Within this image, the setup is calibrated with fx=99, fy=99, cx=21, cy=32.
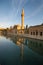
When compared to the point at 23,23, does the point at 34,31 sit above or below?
below

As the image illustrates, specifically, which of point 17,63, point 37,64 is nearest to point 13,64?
→ point 17,63

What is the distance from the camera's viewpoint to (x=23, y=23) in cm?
4959

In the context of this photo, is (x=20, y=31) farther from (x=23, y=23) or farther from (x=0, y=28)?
(x=0, y=28)

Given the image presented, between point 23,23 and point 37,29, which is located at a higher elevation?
point 23,23

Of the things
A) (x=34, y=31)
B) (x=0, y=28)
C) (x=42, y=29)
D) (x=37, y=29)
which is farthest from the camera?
(x=0, y=28)

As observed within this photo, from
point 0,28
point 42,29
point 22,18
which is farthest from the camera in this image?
point 0,28

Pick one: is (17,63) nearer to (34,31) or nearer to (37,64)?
(37,64)

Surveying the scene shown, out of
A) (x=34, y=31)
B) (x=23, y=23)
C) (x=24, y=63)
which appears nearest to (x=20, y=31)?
(x=23, y=23)

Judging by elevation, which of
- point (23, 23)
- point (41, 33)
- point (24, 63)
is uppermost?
point (23, 23)

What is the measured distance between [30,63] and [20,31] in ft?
139

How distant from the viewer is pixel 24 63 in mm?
7398

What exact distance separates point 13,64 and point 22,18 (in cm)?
4330

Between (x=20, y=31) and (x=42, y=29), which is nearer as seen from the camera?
(x=42, y=29)

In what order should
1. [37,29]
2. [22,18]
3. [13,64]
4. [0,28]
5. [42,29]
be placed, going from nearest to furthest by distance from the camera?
[13,64] < [42,29] < [37,29] < [22,18] < [0,28]
